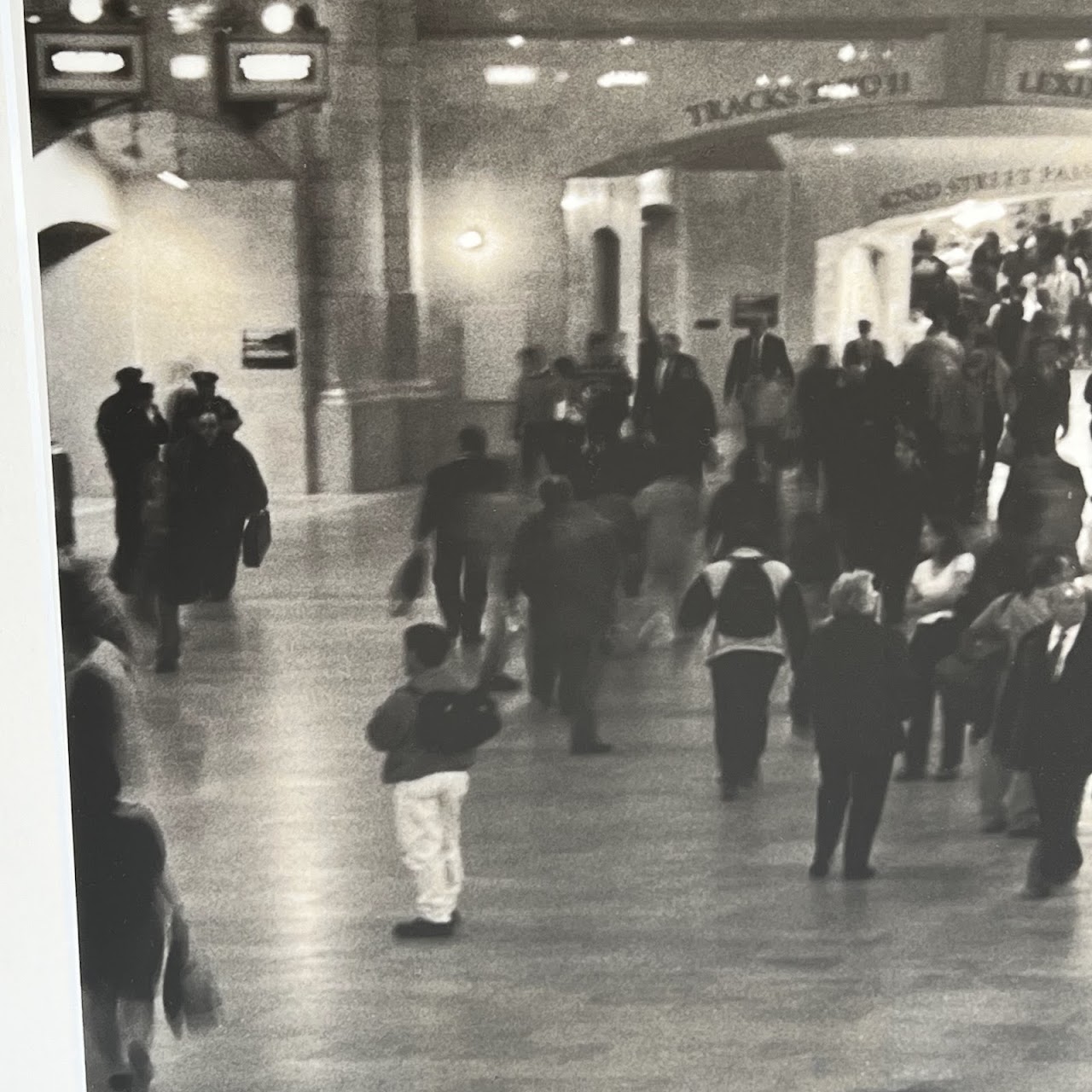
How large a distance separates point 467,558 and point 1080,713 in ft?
5.89

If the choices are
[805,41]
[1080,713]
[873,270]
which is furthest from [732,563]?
[805,41]

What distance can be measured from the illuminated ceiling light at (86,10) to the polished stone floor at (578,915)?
1.58 meters

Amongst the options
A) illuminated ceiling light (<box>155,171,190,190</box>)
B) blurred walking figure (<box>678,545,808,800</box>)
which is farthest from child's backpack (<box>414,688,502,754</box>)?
illuminated ceiling light (<box>155,171,190,190</box>)

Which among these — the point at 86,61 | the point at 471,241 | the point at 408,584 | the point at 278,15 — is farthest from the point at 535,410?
the point at 86,61

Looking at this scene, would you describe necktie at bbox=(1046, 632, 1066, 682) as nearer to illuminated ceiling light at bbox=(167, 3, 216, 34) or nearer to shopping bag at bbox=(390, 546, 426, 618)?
shopping bag at bbox=(390, 546, 426, 618)

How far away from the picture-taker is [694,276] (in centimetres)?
308

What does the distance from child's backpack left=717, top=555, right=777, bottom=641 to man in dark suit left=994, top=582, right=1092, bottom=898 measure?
28.5 inches

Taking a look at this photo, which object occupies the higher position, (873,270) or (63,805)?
(873,270)

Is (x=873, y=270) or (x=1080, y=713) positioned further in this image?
(x=1080, y=713)

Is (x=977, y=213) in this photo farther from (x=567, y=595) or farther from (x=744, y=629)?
(x=567, y=595)

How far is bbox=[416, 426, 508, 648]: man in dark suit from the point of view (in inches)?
124

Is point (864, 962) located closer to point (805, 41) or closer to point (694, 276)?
point (694, 276)

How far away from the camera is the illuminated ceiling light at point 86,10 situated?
2.97 meters

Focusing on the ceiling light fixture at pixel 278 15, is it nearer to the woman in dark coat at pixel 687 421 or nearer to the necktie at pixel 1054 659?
the woman in dark coat at pixel 687 421
